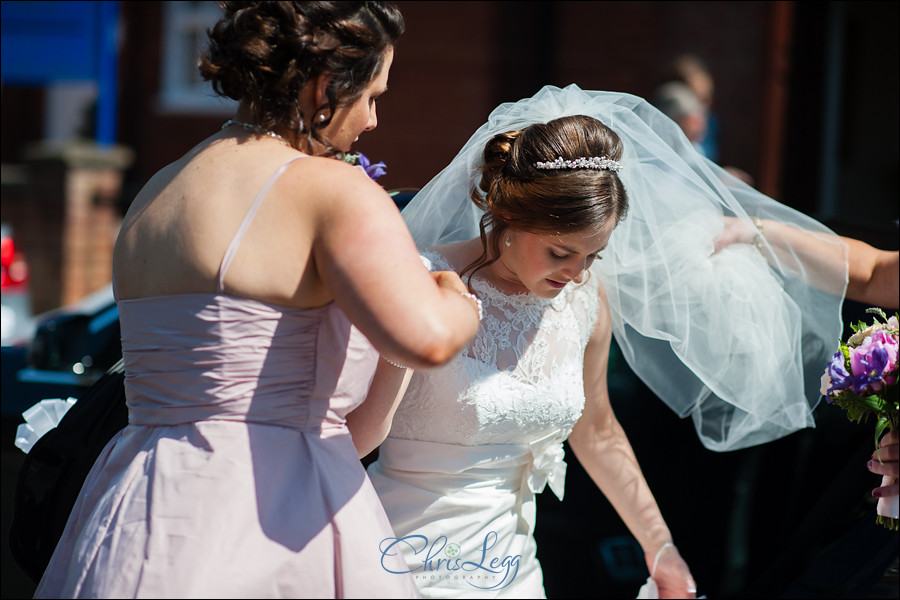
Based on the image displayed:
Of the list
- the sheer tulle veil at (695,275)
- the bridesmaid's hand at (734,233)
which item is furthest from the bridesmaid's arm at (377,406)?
the bridesmaid's hand at (734,233)

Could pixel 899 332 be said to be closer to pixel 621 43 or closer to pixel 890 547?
pixel 890 547

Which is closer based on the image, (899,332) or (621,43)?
(899,332)

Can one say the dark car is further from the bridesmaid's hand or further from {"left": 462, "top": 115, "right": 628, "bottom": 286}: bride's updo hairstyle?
the bridesmaid's hand

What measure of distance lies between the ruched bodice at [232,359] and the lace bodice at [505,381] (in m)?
0.55

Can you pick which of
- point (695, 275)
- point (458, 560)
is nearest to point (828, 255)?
point (695, 275)

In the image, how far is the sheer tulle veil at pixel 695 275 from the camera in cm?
238

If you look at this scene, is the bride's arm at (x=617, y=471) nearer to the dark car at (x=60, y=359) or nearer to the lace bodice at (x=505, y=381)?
the lace bodice at (x=505, y=381)

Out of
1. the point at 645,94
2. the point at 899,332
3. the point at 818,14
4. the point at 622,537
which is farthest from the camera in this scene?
the point at 818,14

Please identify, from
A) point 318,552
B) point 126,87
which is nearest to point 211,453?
point 318,552

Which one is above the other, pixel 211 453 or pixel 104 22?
pixel 104 22

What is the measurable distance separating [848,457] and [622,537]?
72 cm

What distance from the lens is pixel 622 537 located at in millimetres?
2984

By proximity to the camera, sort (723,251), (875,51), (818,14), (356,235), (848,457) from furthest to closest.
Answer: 1. (875,51)
2. (818,14)
3. (848,457)
4. (723,251)
5. (356,235)

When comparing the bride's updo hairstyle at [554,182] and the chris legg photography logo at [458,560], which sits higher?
the bride's updo hairstyle at [554,182]
